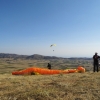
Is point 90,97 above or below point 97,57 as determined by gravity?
below

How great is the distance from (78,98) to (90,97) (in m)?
0.61

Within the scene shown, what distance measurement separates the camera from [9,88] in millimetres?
9656

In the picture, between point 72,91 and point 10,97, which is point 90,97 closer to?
point 72,91

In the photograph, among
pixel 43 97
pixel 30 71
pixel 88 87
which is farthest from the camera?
pixel 30 71

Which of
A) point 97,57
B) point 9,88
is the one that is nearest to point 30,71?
point 97,57

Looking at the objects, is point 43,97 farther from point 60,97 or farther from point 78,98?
point 78,98

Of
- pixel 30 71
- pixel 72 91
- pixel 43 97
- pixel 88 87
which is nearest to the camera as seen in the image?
pixel 43 97

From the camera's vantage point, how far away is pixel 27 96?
25.5 ft

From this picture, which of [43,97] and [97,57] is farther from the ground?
[97,57]

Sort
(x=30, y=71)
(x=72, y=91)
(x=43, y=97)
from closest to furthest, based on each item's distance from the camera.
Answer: (x=43, y=97), (x=72, y=91), (x=30, y=71)

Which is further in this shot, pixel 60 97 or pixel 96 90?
pixel 96 90

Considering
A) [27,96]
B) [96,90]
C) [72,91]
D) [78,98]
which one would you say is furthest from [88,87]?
[27,96]

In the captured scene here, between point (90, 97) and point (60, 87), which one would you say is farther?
point (60, 87)

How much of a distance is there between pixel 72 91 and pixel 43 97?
6.23 ft
